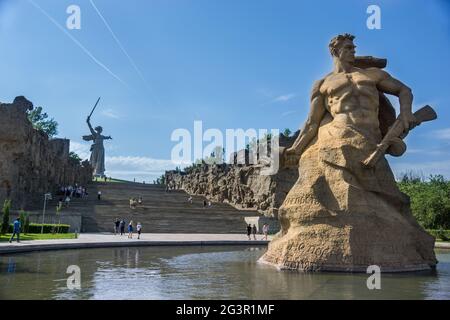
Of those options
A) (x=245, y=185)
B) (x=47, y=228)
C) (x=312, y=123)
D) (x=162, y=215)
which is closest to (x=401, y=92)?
(x=312, y=123)

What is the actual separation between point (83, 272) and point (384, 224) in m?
6.77

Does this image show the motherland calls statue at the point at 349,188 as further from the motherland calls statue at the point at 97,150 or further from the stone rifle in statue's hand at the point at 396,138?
the motherland calls statue at the point at 97,150

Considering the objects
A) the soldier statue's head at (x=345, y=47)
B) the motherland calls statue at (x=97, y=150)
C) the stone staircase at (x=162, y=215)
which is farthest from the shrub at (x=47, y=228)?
the motherland calls statue at (x=97, y=150)

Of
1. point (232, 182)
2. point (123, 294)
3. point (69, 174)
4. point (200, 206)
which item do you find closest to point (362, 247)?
point (123, 294)

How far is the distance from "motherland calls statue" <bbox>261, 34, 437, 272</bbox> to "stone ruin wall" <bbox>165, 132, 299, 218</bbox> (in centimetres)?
2176

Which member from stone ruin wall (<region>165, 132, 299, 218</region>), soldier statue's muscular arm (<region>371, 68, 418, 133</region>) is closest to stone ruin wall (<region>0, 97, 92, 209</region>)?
stone ruin wall (<region>165, 132, 299, 218</region>)

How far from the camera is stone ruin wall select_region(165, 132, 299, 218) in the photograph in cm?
3862

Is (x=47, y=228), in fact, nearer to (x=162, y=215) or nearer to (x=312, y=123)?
(x=162, y=215)

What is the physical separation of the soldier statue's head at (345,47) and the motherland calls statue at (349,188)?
25mm

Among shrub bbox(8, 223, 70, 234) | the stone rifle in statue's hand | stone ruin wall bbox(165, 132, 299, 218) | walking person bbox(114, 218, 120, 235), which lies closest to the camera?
the stone rifle in statue's hand

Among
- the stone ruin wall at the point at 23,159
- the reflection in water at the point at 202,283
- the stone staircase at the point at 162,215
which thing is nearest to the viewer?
the reflection in water at the point at 202,283

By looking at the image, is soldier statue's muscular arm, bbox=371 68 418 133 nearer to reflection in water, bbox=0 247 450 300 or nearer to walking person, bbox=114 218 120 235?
reflection in water, bbox=0 247 450 300

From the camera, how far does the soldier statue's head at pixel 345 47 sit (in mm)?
11414

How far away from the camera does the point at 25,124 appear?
101 ft
